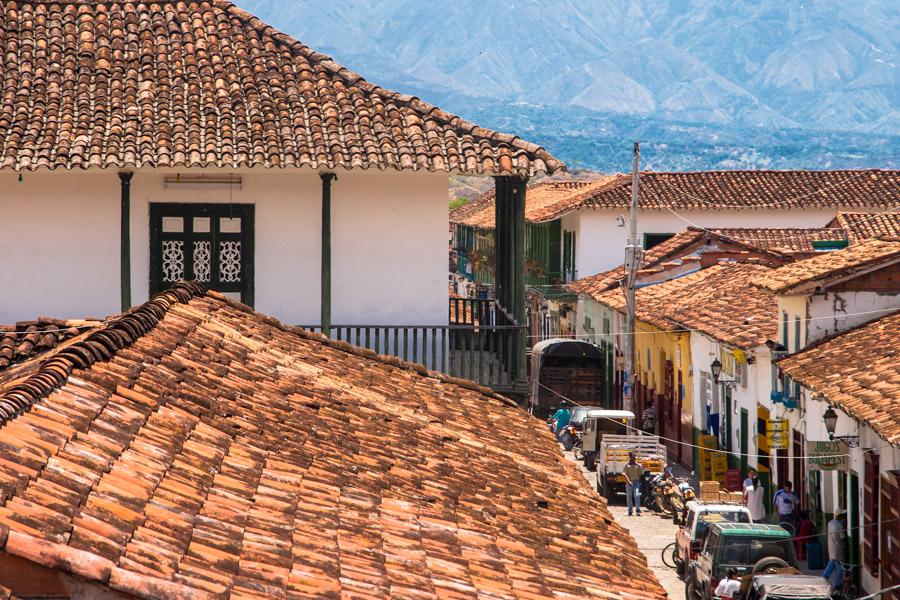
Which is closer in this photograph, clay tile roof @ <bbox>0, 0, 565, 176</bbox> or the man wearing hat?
clay tile roof @ <bbox>0, 0, 565, 176</bbox>

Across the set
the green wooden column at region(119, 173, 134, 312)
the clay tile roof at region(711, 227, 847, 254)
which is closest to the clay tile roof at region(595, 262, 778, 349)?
the clay tile roof at region(711, 227, 847, 254)

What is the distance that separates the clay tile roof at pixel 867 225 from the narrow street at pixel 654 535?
14596mm

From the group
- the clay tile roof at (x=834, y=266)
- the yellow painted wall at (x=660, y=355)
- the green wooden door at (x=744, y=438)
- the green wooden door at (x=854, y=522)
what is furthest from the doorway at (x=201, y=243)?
the yellow painted wall at (x=660, y=355)

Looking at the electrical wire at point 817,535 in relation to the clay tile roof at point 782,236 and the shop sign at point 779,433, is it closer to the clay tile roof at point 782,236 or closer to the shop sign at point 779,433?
the shop sign at point 779,433

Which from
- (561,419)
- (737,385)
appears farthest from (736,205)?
(737,385)

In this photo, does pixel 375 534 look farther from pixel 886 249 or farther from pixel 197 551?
pixel 886 249

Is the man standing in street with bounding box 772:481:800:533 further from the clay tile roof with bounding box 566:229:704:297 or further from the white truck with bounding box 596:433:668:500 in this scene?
the clay tile roof with bounding box 566:229:704:297

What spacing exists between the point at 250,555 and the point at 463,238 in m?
70.0

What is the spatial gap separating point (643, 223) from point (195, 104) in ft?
119

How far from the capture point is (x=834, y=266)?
23.0m

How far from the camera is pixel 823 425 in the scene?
72.2 feet

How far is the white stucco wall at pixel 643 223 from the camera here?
169 feet

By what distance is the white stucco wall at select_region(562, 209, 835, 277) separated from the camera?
169ft

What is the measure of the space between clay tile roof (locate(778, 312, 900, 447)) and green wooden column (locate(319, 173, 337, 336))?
580 centimetres
